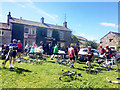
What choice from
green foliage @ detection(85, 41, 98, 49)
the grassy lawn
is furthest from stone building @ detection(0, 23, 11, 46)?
green foliage @ detection(85, 41, 98, 49)

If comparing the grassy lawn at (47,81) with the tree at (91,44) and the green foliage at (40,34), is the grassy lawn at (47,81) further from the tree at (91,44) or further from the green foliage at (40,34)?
the tree at (91,44)

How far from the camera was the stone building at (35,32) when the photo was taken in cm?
2608

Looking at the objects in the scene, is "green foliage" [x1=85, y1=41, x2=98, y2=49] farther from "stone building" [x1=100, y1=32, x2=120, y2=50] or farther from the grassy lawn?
the grassy lawn

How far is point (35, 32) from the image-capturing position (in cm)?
2853

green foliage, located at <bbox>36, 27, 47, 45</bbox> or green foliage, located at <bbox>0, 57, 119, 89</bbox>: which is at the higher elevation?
green foliage, located at <bbox>36, 27, 47, 45</bbox>

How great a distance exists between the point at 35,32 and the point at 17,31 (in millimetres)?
4504

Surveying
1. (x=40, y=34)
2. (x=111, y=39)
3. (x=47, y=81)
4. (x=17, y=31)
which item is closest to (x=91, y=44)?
(x=111, y=39)

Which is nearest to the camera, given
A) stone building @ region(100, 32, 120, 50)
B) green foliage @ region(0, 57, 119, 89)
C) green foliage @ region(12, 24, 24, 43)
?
green foliage @ region(0, 57, 119, 89)

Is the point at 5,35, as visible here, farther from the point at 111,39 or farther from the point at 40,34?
the point at 111,39


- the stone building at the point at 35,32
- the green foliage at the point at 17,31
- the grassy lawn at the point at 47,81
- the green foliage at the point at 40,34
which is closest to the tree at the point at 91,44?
the stone building at the point at 35,32

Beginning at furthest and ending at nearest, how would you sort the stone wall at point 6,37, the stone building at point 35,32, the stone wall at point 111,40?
the stone wall at point 111,40 → the stone building at point 35,32 → the stone wall at point 6,37

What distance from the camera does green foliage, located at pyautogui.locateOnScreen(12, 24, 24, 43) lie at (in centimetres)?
2559

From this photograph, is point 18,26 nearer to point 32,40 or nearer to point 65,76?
point 32,40

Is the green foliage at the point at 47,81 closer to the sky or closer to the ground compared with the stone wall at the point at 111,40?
closer to the ground
